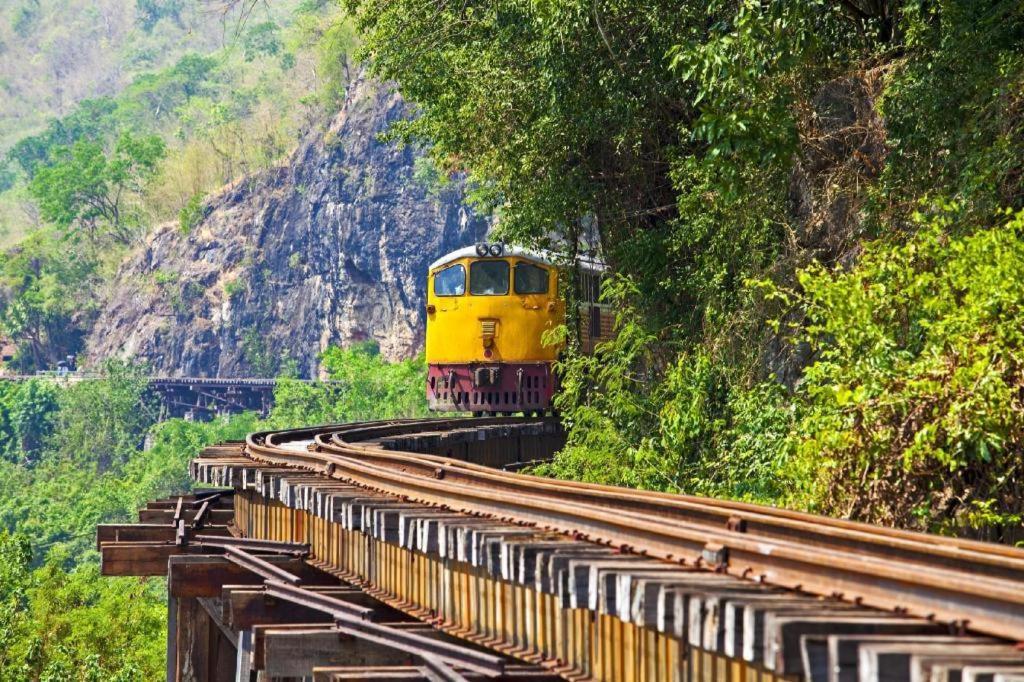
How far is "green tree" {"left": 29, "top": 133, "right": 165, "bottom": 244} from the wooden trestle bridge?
11345 centimetres

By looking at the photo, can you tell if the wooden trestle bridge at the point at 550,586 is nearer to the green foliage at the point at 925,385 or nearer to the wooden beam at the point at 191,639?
the wooden beam at the point at 191,639

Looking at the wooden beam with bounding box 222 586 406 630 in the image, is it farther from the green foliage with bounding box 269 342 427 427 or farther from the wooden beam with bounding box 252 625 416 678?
the green foliage with bounding box 269 342 427 427

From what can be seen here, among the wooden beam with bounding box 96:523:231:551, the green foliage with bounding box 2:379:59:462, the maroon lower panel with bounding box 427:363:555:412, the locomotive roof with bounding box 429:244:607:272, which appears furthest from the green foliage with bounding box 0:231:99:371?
the wooden beam with bounding box 96:523:231:551

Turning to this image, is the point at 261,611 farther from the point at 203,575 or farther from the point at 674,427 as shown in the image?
the point at 674,427

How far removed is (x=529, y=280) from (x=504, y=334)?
966mm

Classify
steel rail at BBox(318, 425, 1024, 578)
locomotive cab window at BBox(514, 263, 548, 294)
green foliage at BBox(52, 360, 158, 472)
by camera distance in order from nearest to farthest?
steel rail at BBox(318, 425, 1024, 578)
locomotive cab window at BBox(514, 263, 548, 294)
green foliage at BBox(52, 360, 158, 472)

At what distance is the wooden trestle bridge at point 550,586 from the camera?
4.15m

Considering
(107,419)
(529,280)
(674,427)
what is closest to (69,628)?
(529,280)

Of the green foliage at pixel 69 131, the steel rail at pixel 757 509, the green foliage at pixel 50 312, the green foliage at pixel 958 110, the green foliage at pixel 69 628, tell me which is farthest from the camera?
the green foliage at pixel 69 131

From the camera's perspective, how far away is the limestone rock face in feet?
299

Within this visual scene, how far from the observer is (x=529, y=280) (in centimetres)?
2306

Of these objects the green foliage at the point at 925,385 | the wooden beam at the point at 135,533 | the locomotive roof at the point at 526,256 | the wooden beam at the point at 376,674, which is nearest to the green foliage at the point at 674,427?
the green foliage at the point at 925,385

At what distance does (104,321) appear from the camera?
112m

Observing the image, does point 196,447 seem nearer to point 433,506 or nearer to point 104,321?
point 104,321
